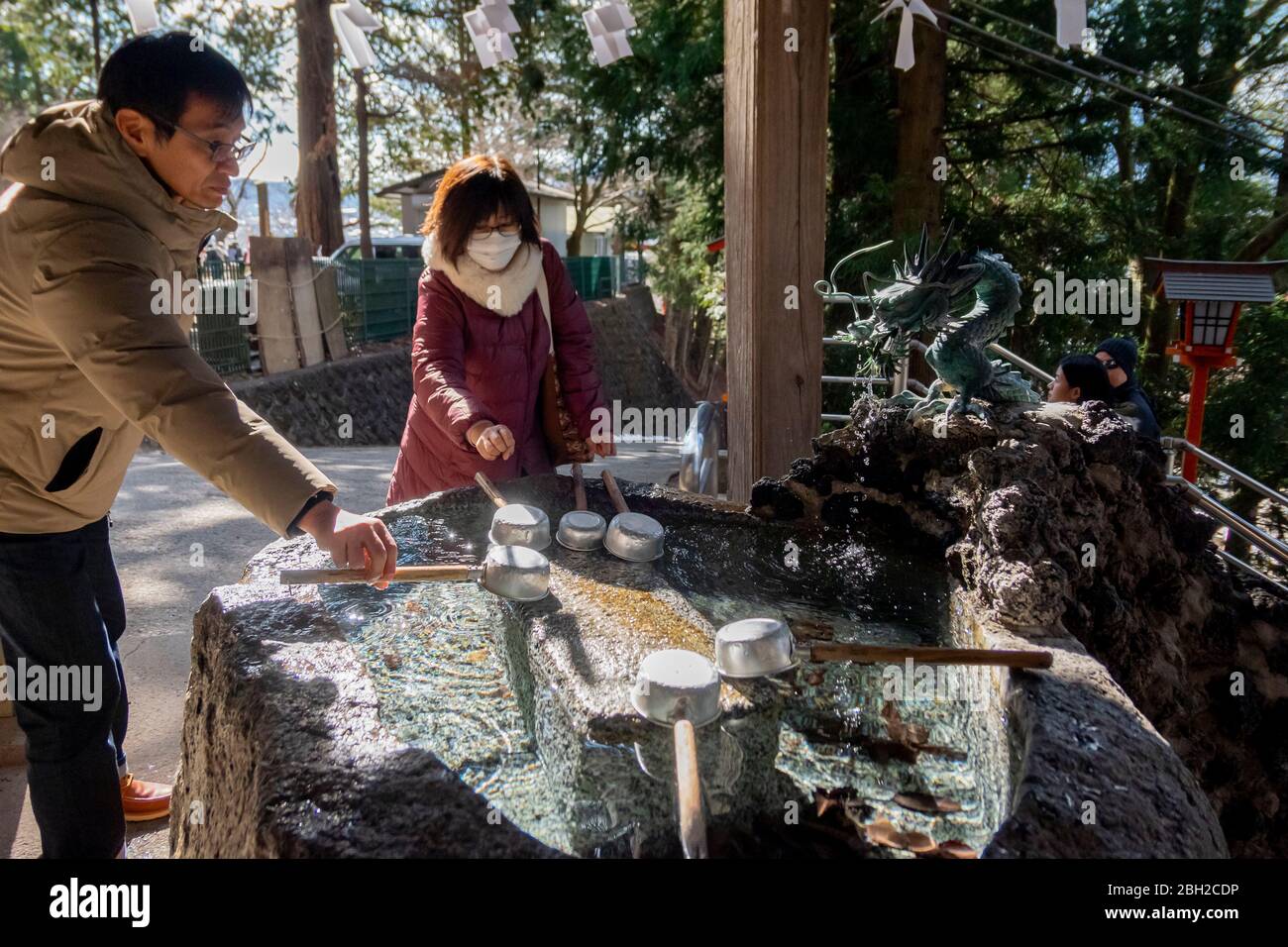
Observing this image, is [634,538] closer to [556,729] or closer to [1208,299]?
[556,729]

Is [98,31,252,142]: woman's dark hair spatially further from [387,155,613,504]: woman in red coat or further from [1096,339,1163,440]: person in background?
[1096,339,1163,440]: person in background

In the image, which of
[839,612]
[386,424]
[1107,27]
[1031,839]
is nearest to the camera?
[1031,839]

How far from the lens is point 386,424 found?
41.4 feet

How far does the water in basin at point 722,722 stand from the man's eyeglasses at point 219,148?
895mm

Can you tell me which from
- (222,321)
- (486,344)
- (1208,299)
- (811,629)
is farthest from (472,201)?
(222,321)

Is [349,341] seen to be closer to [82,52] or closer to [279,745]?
[82,52]

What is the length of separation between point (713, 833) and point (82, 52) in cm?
1867

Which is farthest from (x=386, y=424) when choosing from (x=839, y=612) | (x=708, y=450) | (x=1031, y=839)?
(x=1031, y=839)

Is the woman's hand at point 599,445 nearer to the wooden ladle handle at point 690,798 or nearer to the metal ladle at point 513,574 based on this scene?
the metal ladle at point 513,574

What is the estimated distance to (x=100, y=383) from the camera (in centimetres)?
147

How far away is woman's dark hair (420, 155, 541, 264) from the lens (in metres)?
2.63

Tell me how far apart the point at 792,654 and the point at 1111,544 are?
104cm

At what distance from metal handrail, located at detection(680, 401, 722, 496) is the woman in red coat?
151 inches
